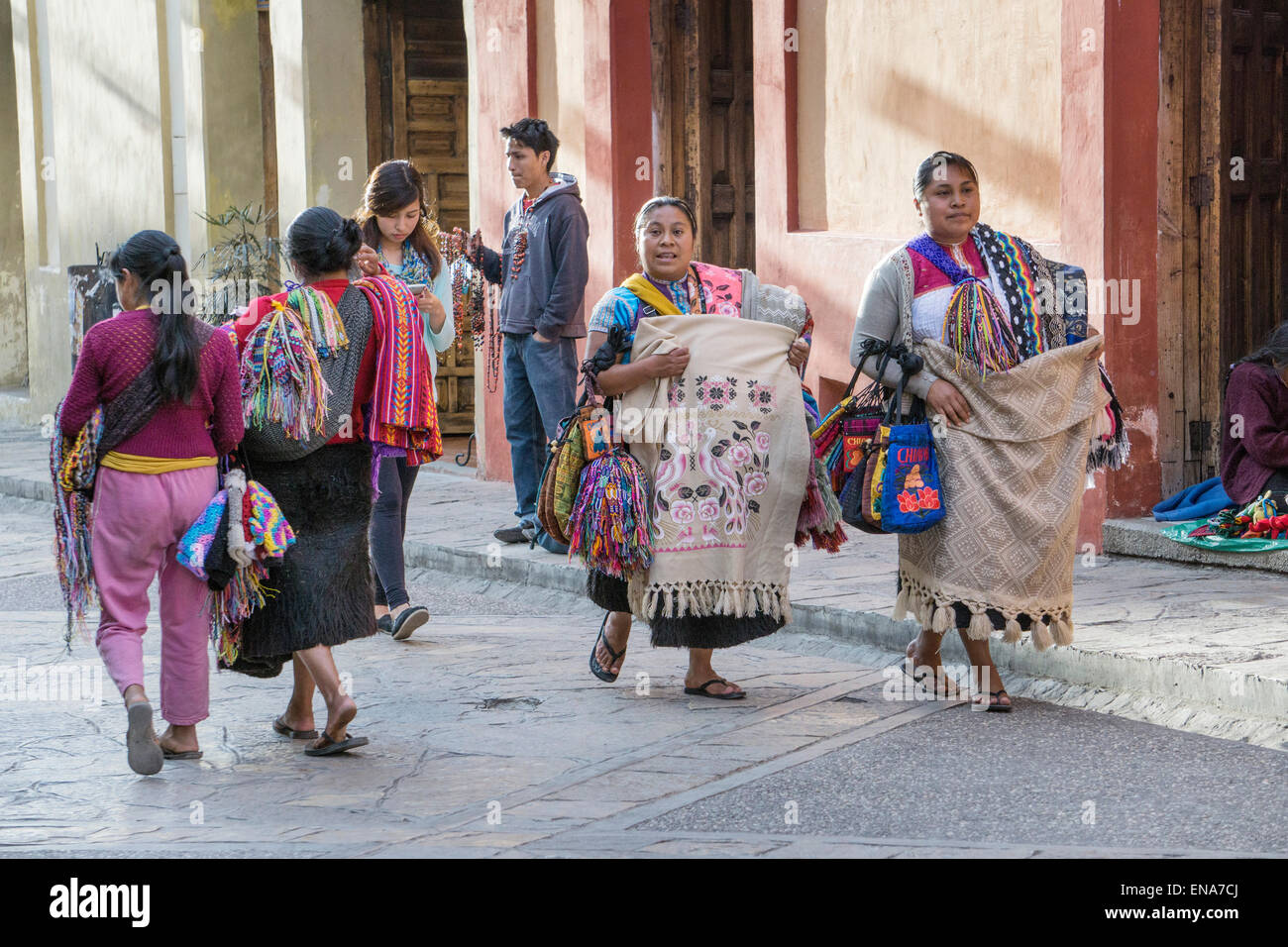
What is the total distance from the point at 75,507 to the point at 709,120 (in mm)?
7393

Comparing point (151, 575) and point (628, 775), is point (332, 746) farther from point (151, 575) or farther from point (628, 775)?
point (628, 775)

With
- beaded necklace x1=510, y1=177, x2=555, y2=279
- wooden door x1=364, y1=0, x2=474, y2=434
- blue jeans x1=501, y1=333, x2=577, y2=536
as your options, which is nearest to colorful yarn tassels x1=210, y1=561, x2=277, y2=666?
blue jeans x1=501, y1=333, x2=577, y2=536

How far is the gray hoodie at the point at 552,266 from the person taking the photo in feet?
31.2

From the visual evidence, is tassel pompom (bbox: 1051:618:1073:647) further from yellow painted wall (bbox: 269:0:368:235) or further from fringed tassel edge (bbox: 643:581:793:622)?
yellow painted wall (bbox: 269:0:368:235)

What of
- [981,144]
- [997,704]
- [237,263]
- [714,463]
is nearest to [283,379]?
[714,463]

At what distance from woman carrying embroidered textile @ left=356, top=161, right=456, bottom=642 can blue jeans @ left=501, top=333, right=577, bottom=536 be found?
4.96 feet

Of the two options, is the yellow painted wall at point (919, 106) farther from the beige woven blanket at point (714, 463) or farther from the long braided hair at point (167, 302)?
the long braided hair at point (167, 302)

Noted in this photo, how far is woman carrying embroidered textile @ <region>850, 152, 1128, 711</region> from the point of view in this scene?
6.37m

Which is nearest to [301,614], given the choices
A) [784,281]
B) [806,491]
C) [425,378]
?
[425,378]

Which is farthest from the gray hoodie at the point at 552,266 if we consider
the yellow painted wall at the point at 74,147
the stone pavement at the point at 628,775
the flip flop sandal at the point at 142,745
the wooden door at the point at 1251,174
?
the yellow painted wall at the point at 74,147

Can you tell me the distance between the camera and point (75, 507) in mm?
6016

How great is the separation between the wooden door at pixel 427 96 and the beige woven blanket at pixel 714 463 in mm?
8729

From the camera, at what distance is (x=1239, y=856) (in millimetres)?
4820

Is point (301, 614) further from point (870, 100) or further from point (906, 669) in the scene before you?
point (870, 100)
